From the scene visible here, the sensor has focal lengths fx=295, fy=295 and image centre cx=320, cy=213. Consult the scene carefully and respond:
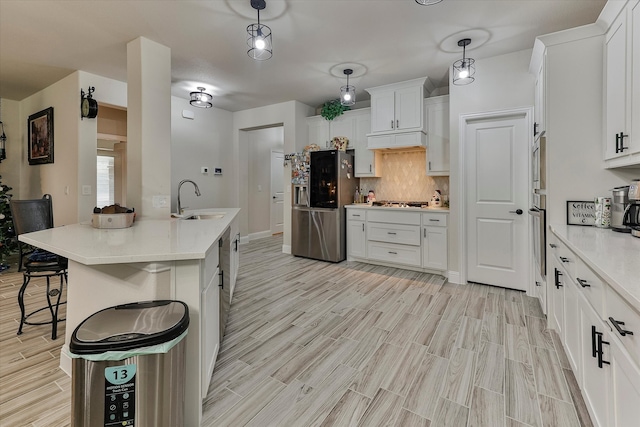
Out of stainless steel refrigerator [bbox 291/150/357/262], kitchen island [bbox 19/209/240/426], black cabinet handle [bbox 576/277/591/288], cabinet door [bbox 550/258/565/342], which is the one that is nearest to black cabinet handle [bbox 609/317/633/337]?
black cabinet handle [bbox 576/277/591/288]

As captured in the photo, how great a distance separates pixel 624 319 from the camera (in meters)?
0.99

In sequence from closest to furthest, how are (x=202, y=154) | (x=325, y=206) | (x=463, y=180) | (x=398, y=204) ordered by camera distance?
(x=463, y=180)
(x=398, y=204)
(x=325, y=206)
(x=202, y=154)

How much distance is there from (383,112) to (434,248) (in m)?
2.04

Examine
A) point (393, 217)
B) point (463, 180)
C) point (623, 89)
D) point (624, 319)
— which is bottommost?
point (624, 319)

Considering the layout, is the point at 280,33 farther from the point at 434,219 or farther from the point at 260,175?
the point at 260,175

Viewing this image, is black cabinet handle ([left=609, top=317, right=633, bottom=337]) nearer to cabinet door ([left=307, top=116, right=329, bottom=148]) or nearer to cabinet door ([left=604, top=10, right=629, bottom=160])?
cabinet door ([left=604, top=10, right=629, bottom=160])

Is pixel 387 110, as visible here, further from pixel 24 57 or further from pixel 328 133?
pixel 24 57

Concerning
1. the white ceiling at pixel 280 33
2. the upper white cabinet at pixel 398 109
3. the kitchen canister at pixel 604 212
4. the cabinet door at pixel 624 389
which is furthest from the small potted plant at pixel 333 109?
the cabinet door at pixel 624 389

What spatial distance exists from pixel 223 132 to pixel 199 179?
42.4 inches

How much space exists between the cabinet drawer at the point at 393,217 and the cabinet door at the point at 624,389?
2.92 m

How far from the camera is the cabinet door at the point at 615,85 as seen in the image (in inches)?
72.2

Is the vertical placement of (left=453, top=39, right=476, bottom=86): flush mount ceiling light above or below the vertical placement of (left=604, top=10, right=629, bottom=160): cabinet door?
above

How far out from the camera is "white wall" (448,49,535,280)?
3.16m

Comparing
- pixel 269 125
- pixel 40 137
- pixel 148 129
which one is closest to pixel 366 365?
pixel 148 129
